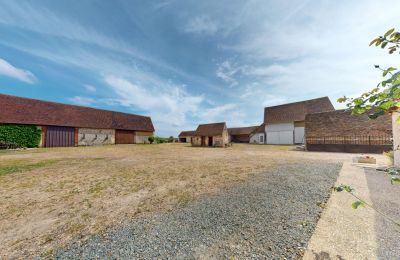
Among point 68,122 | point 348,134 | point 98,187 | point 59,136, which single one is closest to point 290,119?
point 348,134

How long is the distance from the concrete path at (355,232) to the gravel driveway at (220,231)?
0.21 metres

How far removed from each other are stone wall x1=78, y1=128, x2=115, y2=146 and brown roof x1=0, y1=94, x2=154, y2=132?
→ 81 cm

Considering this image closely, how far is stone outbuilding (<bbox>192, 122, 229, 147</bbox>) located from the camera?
95.1 feet

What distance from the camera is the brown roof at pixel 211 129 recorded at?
29.6 meters

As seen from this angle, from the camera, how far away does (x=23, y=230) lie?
313 cm

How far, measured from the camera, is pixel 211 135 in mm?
29766

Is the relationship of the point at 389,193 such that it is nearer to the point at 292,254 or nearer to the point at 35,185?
the point at 292,254

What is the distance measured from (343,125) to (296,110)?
15531mm

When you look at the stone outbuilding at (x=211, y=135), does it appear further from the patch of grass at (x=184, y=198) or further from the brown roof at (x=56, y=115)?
the patch of grass at (x=184, y=198)

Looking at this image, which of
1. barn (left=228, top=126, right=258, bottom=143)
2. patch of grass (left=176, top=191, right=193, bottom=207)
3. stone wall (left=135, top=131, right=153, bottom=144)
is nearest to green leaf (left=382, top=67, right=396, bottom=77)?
patch of grass (left=176, top=191, right=193, bottom=207)

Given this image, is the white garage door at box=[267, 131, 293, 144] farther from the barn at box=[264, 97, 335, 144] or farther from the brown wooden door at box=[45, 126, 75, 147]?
the brown wooden door at box=[45, 126, 75, 147]

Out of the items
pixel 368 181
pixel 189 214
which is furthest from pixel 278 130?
pixel 189 214

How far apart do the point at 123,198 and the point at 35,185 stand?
391 cm

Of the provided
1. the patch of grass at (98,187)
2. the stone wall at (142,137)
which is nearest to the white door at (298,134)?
the patch of grass at (98,187)
